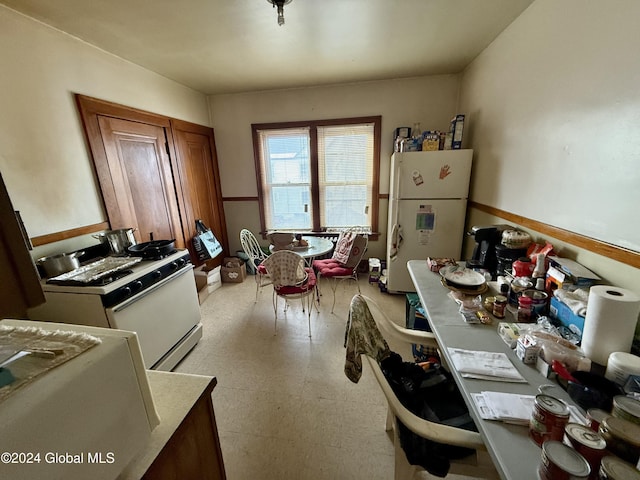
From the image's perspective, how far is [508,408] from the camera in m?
0.79

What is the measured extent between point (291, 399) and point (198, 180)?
291 centimetres

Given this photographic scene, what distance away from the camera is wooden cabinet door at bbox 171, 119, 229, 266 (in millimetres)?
3178

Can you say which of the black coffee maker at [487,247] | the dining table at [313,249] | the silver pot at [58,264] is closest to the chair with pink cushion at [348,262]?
the dining table at [313,249]

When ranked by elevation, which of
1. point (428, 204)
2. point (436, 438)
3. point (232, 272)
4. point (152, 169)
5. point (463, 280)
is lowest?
point (232, 272)

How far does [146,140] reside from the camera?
2.68 m

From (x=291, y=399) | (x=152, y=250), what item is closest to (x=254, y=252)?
→ (x=152, y=250)

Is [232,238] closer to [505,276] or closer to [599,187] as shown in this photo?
[505,276]

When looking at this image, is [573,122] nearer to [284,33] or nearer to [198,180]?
[284,33]

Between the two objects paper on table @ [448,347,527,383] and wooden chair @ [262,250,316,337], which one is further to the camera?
wooden chair @ [262,250,316,337]

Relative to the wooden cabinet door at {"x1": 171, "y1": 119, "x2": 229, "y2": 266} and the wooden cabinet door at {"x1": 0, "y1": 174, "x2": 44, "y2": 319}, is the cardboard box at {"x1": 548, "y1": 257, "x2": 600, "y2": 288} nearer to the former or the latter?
the wooden cabinet door at {"x1": 0, "y1": 174, "x2": 44, "y2": 319}

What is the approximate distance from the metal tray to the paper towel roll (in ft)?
8.01

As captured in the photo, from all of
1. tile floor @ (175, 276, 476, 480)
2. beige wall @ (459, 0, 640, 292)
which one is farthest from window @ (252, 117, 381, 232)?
beige wall @ (459, 0, 640, 292)

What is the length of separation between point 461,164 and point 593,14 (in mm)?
1373

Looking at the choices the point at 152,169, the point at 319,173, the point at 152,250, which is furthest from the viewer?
the point at 319,173
